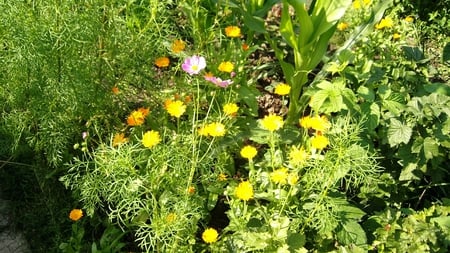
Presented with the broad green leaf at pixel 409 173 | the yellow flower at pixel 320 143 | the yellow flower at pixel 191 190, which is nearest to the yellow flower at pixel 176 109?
the yellow flower at pixel 191 190

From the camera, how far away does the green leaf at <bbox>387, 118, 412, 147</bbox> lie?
7.12 ft

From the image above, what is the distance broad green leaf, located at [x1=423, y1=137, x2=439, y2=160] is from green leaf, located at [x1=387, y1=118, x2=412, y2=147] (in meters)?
0.07

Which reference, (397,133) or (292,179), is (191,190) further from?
(397,133)

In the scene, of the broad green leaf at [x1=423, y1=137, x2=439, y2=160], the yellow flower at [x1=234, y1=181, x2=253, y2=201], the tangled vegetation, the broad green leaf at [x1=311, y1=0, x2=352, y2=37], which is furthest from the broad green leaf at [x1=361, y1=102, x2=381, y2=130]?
the yellow flower at [x1=234, y1=181, x2=253, y2=201]

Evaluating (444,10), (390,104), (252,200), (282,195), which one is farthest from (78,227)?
(444,10)

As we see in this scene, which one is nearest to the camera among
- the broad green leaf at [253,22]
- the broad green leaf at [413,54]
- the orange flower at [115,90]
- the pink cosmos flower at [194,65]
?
the pink cosmos flower at [194,65]

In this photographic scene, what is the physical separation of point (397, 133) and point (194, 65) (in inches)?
32.2

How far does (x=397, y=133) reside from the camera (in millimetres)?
2195

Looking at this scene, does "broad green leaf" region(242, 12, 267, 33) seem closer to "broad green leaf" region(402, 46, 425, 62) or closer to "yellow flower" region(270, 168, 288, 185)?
"broad green leaf" region(402, 46, 425, 62)

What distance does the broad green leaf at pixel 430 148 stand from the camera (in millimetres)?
2154

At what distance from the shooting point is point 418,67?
8.42 ft

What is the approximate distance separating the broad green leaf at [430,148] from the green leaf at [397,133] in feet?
0.24

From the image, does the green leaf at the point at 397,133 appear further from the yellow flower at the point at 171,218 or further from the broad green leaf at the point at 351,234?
the yellow flower at the point at 171,218

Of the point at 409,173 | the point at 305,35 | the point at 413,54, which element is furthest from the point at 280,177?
the point at 413,54
